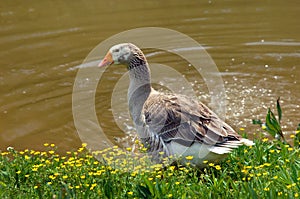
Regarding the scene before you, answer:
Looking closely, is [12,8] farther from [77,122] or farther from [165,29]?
[77,122]

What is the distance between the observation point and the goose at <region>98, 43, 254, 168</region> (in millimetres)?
6566

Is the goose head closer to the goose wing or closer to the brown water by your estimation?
the goose wing

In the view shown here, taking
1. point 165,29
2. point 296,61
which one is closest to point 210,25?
point 165,29

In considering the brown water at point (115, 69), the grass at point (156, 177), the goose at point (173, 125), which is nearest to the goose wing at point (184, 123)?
the goose at point (173, 125)

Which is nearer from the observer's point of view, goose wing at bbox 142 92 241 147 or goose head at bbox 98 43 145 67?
goose wing at bbox 142 92 241 147

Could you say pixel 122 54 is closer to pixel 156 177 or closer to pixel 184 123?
pixel 184 123

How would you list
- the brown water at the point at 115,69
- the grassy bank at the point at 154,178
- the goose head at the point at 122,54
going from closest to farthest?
the grassy bank at the point at 154,178 < the goose head at the point at 122,54 < the brown water at the point at 115,69

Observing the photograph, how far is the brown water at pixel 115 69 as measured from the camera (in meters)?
9.18

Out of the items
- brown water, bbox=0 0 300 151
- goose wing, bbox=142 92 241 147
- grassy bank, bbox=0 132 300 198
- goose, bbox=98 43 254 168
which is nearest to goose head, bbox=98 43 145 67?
goose, bbox=98 43 254 168

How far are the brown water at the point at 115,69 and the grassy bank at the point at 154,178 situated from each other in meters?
1.95

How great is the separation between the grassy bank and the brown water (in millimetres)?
1946

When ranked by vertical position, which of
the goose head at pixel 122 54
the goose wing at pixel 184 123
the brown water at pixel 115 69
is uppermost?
the goose head at pixel 122 54

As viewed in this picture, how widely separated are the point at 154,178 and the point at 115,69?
5.11 m

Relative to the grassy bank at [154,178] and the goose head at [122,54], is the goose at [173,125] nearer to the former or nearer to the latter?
the goose head at [122,54]
